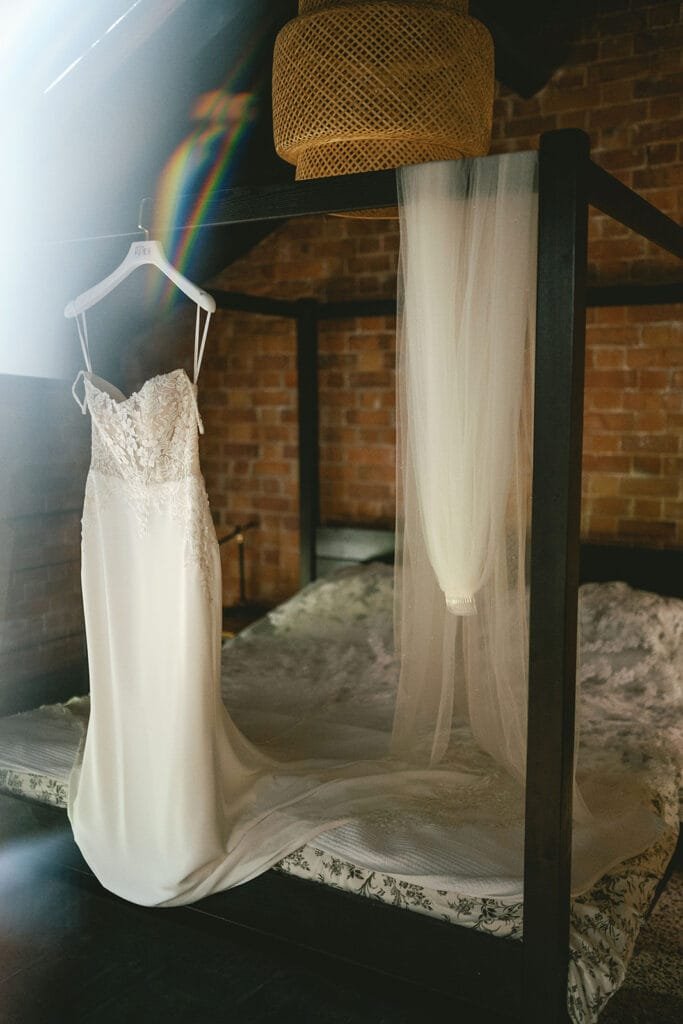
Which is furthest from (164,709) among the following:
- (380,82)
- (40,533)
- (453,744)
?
(40,533)

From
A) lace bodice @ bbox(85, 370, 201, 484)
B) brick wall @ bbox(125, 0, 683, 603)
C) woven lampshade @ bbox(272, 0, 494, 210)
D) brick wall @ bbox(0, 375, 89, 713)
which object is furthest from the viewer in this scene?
brick wall @ bbox(0, 375, 89, 713)

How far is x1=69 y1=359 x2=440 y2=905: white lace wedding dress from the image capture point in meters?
2.07

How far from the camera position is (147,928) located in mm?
2346

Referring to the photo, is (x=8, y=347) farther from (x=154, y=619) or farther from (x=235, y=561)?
(x=154, y=619)

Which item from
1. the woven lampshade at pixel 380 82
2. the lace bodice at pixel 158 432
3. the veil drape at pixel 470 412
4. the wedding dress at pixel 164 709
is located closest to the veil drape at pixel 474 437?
the veil drape at pixel 470 412

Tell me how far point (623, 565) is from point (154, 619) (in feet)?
6.47

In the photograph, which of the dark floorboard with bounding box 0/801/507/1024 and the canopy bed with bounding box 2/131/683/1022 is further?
the dark floorboard with bounding box 0/801/507/1024

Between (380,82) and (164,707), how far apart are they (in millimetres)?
1461

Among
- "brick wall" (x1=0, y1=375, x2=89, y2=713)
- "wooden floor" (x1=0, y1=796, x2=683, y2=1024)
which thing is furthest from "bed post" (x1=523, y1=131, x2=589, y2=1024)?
"brick wall" (x1=0, y1=375, x2=89, y2=713)

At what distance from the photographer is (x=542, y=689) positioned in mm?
1648

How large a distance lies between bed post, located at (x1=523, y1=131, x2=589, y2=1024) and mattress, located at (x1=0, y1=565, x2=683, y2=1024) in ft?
0.35

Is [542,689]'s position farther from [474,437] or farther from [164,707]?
[164,707]

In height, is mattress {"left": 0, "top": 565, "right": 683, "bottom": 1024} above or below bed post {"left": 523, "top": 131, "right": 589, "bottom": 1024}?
below

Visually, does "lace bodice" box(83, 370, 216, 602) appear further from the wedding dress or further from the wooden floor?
the wooden floor
